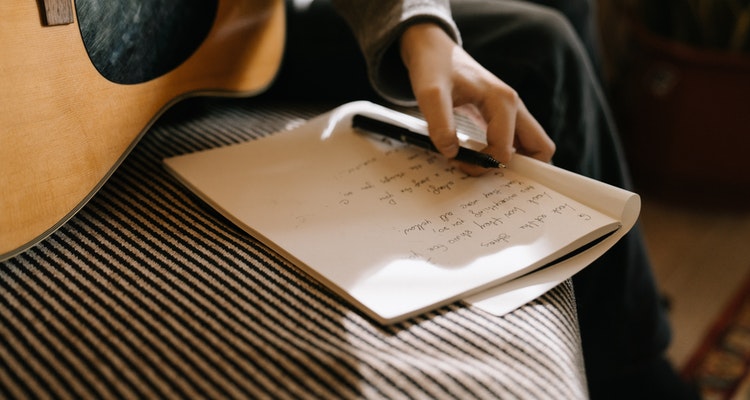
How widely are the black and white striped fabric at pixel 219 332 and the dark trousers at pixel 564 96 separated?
23 cm

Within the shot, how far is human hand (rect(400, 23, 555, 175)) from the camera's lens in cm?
54

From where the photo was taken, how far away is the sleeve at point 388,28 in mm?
611

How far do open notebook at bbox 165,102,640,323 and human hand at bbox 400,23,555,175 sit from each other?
0.03 meters

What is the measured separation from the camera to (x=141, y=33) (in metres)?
0.60

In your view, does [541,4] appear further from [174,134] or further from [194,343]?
[194,343]

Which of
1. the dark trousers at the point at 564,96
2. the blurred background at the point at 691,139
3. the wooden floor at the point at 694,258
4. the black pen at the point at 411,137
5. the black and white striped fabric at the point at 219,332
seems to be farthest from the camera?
the blurred background at the point at 691,139

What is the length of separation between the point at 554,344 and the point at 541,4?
24.1 inches

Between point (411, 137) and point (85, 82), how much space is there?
0.28m

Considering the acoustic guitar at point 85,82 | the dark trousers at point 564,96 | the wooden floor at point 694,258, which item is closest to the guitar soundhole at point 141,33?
the acoustic guitar at point 85,82

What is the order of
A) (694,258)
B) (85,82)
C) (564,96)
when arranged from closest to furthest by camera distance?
1. (85,82)
2. (564,96)
3. (694,258)

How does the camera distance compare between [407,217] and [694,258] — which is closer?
[407,217]

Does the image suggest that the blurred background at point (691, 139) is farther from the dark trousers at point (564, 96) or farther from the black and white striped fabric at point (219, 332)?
the black and white striped fabric at point (219, 332)

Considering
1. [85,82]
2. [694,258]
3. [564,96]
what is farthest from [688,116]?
[85,82]

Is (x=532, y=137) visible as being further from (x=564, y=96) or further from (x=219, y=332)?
(x=219, y=332)
